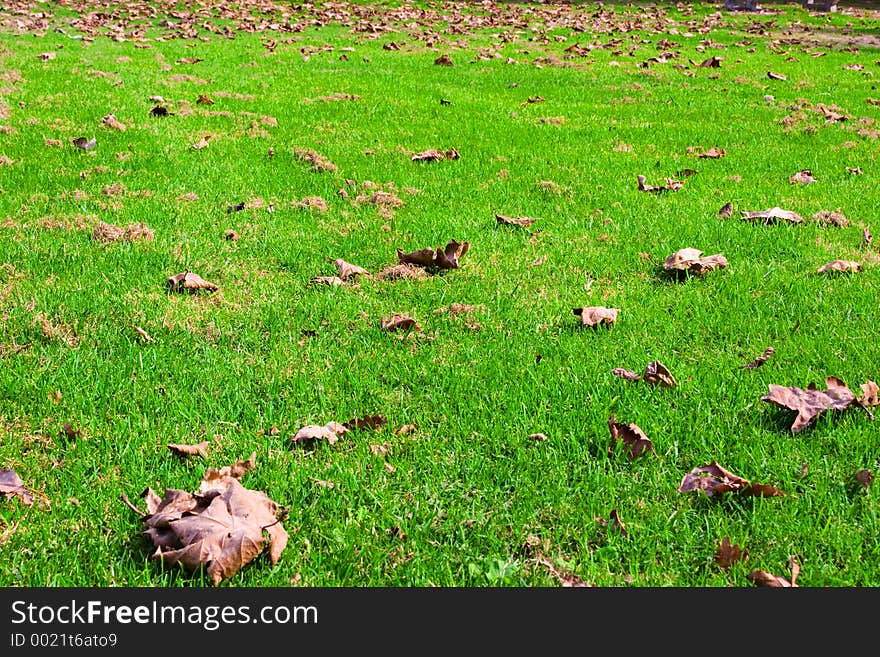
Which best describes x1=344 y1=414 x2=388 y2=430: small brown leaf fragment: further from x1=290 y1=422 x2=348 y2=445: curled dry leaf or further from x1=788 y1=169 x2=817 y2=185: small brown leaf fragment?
x1=788 y1=169 x2=817 y2=185: small brown leaf fragment

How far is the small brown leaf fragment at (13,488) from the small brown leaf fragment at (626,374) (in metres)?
2.45

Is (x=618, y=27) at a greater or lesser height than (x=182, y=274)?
greater

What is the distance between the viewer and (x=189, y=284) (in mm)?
4543

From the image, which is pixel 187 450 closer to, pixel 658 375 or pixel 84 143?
pixel 658 375

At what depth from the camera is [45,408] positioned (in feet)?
11.0

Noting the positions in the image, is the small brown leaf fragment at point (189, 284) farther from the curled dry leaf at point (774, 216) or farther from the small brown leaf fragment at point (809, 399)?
the curled dry leaf at point (774, 216)

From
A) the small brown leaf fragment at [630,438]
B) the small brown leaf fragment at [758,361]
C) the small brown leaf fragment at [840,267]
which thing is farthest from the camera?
the small brown leaf fragment at [840,267]

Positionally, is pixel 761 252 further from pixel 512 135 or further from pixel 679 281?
pixel 512 135

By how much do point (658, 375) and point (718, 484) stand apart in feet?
2.71

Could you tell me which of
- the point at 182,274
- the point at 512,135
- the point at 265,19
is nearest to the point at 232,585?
the point at 182,274

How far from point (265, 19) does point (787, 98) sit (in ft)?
38.6

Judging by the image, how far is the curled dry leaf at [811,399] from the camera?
3.12 metres

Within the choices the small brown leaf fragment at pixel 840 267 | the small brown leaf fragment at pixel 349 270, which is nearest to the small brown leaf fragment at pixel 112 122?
the small brown leaf fragment at pixel 349 270

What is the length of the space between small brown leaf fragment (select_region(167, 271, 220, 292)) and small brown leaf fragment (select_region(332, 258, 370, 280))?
74 centimetres
